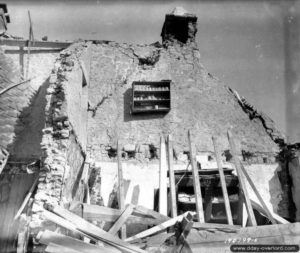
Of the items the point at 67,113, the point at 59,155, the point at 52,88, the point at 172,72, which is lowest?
the point at 59,155

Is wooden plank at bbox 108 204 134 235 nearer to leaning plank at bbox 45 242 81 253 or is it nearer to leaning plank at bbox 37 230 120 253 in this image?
leaning plank at bbox 37 230 120 253

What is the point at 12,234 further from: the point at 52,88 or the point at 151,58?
the point at 151,58

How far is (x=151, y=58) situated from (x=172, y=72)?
69cm

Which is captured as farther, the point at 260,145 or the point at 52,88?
the point at 260,145

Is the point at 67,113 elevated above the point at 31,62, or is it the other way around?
the point at 31,62

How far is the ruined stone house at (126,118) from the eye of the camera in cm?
762

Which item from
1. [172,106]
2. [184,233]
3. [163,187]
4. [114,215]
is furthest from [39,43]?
[184,233]

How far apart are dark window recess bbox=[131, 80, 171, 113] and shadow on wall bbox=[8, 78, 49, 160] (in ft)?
8.00

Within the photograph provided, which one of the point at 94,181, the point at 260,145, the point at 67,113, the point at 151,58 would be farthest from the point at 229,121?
the point at 67,113

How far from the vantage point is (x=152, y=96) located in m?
9.43

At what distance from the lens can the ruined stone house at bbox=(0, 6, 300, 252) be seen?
762cm

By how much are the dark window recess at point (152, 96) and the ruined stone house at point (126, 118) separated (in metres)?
0.15

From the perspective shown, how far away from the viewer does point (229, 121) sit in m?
9.42

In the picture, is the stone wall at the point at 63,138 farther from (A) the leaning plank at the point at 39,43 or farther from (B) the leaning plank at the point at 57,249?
(A) the leaning plank at the point at 39,43
